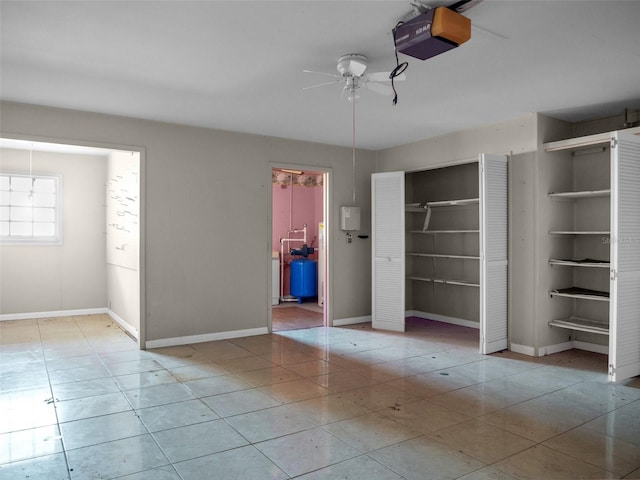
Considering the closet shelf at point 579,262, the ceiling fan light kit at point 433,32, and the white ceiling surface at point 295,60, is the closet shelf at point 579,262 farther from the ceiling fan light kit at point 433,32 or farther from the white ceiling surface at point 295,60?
the ceiling fan light kit at point 433,32

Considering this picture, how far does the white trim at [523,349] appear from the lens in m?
4.79

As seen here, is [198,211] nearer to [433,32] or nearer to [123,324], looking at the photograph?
[123,324]

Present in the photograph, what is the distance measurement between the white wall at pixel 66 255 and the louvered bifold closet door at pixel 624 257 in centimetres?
726

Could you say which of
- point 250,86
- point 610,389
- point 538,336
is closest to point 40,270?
point 250,86

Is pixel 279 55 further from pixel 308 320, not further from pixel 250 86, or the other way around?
pixel 308 320

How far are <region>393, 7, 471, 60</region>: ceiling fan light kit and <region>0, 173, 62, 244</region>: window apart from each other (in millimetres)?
6558

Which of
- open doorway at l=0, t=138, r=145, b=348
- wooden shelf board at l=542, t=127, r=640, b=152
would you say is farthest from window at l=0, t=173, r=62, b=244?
wooden shelf board at l=542, t=127, r=640, b=152

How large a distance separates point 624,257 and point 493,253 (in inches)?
48.8

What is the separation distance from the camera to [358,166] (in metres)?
6.70

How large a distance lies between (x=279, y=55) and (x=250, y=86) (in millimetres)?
754

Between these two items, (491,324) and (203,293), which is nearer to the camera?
(491,324)

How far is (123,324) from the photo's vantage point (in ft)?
20.4

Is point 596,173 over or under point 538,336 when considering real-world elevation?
over

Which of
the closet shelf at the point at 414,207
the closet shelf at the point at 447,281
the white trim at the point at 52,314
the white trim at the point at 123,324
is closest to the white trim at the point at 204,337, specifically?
the white trim at the point at 123,324
